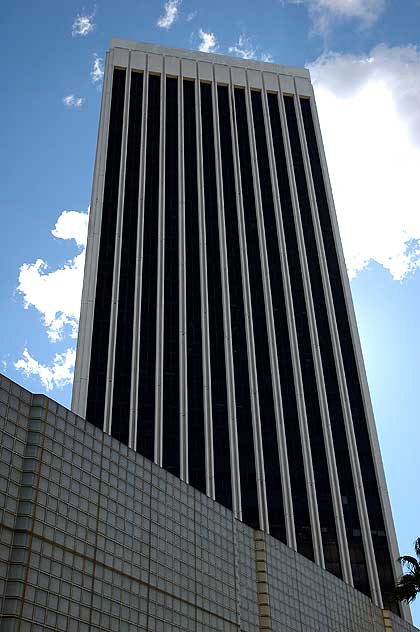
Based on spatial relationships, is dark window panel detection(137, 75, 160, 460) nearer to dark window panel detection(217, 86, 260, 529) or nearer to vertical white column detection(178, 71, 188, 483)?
vertical white column detection(178, 71, 188, 483)

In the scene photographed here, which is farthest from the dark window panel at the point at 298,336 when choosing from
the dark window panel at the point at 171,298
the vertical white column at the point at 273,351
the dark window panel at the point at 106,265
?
the dark window panel at the point at 106,265

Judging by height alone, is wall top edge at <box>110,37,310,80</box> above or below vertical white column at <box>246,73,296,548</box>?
above

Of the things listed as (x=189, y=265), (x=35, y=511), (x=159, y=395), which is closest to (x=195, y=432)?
(x=159, y=395)

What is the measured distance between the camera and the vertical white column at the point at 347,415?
7900 centimetres

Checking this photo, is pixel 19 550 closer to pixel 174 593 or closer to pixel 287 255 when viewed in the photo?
pixel 174 593

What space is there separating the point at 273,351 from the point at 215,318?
27.1ft

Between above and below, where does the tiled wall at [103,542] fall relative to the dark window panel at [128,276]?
below

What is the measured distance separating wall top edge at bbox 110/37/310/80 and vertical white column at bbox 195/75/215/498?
608 centimetres

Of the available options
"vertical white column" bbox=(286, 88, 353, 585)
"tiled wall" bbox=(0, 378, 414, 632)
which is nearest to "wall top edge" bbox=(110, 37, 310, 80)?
"vertical white column" bbox=(286, 88, 353, 585)

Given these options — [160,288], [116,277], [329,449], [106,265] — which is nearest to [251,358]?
[329,449]

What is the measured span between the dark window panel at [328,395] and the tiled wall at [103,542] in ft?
137

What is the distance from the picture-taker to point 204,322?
90500 millimetres

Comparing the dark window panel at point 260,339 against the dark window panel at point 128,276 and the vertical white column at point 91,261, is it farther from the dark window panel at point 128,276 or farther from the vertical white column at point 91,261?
the vertical white column at point 91,261

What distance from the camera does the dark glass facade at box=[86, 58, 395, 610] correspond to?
80562mm
